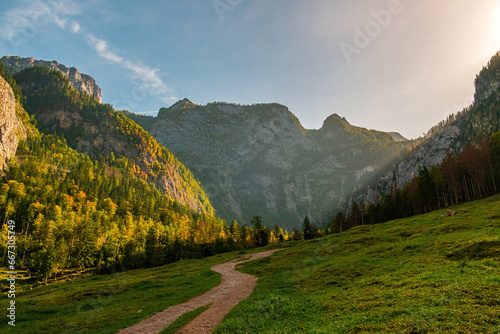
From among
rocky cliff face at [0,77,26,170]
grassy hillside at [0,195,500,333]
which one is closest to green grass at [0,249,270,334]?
grassy hillside at [0,195,500,333]

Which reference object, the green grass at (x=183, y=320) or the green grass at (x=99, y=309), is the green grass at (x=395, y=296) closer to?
the green grass at (x=183, y=320)

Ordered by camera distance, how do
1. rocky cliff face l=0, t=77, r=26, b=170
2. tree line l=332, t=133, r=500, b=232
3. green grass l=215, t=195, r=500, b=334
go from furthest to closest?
rocky cliff face l=0, t=77, r=26, b=170 < tree line l=332, t=133, r=500, b=232 < green grass l=215, t=195, r=500, b=334

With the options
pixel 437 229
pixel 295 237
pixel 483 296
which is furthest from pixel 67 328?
pixel 295 237

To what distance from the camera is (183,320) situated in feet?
78.5

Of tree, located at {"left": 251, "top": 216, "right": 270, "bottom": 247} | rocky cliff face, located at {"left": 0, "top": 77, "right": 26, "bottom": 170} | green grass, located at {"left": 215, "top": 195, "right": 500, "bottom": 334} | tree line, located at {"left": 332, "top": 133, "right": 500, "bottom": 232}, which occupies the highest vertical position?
rocky cliff face, located at {"left": 0, "top": 77, "right": 26, "bottom": 170}

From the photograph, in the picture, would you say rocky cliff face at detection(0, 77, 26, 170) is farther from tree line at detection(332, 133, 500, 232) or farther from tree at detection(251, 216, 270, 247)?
tree line at detection(332, 133, 500, 232)

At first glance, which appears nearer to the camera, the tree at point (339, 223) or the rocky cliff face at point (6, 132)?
the tree at point (339, 223)

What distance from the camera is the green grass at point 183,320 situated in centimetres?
2160

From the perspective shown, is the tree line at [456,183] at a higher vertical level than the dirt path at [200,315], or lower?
higher

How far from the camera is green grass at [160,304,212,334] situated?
21600 millimetres

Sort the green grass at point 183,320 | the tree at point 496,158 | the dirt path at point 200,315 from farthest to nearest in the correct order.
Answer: the tree at point 496,158 → the dirt path at point 200,315 → the green grass at point 183,320

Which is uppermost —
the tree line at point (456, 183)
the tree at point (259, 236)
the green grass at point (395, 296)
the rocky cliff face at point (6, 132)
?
the rocky cliff face at point (6, 132)

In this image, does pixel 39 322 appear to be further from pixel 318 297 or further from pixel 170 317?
pixel 318 297

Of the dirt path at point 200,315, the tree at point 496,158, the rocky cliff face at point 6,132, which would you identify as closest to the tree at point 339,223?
the tree at point 496,158
